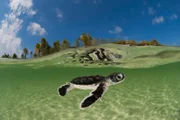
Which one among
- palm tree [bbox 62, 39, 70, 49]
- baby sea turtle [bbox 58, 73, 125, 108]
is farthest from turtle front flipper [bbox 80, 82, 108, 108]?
palm tree [bbox 62, 39, 70, 49]

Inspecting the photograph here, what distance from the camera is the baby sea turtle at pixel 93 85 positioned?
4137mm

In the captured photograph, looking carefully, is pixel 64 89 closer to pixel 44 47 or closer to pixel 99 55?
pixel 44 47

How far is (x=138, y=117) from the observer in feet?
12.0

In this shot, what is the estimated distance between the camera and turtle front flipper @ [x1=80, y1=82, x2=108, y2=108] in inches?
159

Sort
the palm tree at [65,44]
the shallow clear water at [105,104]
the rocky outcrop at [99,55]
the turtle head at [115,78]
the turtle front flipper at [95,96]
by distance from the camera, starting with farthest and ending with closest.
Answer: the rocky outcrop at [99,55] < the palm tree at [65,44] < the turtle head at [115,78] < the turtle front flipper at [95,96] < the shallow clear water at [105,104]

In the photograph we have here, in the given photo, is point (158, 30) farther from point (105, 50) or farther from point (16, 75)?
point (16, 75)

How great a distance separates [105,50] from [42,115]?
94.1 inches

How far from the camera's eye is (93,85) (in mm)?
4496

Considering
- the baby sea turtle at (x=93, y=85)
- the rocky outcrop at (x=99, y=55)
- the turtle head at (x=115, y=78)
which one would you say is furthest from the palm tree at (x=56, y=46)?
the turtle head at (x=115, y=78)

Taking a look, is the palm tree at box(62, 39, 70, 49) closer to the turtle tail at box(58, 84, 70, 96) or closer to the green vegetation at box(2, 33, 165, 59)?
the green vegetation at box(2, 33, 165, 59)

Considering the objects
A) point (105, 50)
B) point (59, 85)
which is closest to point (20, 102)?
point (59, 85)

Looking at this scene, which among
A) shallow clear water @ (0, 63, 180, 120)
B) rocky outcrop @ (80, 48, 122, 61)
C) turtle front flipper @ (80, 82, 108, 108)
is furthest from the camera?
rocky outcrop @ (80, 48, 122, 61)

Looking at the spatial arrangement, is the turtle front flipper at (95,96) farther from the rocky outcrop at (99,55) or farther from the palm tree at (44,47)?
the palm tree at (44,47)

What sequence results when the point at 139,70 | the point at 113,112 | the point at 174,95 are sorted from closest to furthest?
the point at 113,112
the point at 174,95
the point at 139,70
